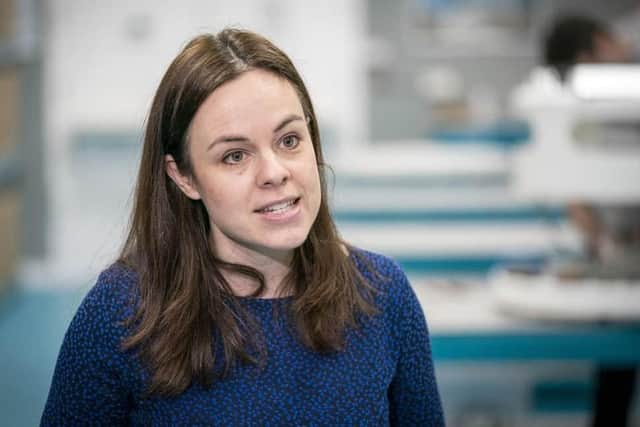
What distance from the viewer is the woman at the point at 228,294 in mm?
1201

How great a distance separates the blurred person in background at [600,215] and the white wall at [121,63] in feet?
7.45

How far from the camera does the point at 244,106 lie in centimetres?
118

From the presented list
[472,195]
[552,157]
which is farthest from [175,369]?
[472,195]

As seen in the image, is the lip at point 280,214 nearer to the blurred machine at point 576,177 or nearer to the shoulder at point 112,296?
the shoulder at point 112,296

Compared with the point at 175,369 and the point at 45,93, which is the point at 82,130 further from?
the point at 175,369

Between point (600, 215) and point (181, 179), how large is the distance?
6.78ft

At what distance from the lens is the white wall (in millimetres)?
5266

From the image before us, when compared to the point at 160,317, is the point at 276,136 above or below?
above

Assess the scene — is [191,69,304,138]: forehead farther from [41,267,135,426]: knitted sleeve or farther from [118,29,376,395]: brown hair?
[41,267,135,426]: knitted sleeve

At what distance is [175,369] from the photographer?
121cm

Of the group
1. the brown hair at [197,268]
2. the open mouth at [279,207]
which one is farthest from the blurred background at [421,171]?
the open mouth at [279,207]

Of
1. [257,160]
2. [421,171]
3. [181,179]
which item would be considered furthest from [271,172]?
[421,171]

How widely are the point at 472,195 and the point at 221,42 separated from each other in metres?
3.34

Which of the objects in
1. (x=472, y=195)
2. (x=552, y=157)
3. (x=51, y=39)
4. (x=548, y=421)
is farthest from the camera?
(x=51, y=39)
